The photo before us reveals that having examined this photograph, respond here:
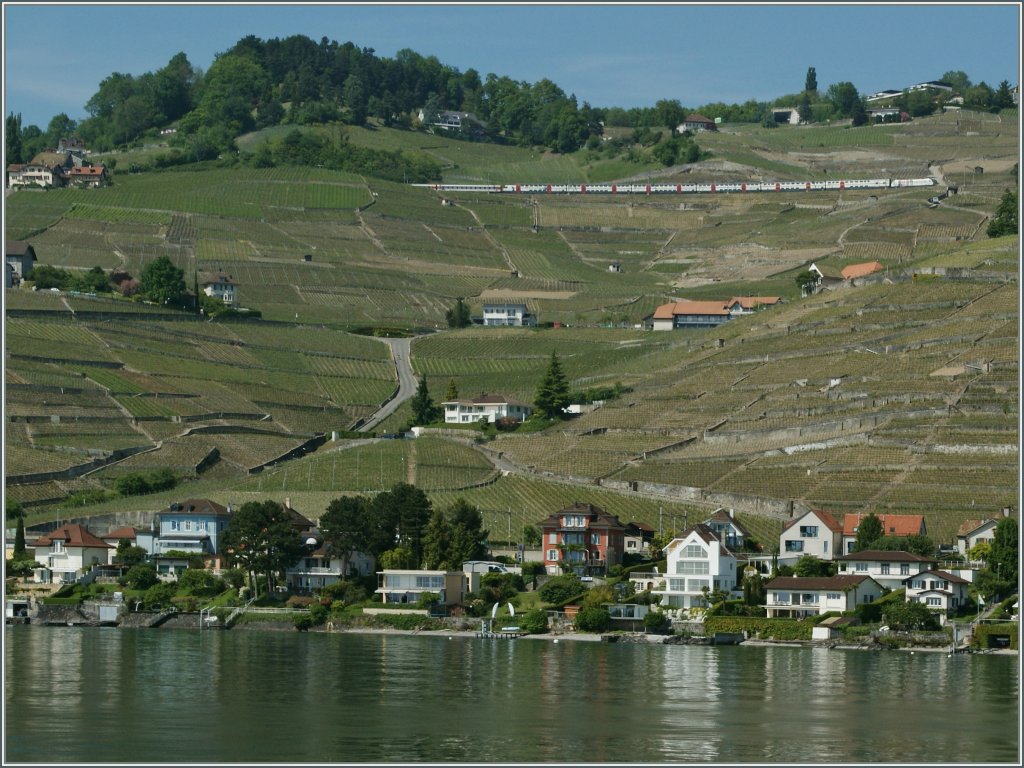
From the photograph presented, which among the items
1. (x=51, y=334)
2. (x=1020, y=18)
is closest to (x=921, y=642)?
(x=1020, y=18)

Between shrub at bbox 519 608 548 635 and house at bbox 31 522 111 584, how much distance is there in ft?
78.6

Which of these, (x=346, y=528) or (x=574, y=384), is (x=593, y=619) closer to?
(x=346, y=528)

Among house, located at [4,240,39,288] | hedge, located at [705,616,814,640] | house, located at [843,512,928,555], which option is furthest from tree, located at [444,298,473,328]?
hedge, located at [705,616,814,640]

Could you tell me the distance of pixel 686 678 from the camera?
6550cm

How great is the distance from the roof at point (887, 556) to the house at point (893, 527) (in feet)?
14.7

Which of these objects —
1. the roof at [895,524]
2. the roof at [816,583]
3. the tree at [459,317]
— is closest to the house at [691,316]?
the tree at [459,317]

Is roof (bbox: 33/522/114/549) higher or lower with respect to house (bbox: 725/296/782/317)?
lower

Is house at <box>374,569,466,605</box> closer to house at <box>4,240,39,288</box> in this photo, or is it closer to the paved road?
the paved road

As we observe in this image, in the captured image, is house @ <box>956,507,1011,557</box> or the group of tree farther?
the group of tree

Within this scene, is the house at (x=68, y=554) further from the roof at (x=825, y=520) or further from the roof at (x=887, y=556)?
the roof at (x=887, y=556)

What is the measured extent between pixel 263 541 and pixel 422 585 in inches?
310

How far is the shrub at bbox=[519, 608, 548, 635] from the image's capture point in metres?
84.8

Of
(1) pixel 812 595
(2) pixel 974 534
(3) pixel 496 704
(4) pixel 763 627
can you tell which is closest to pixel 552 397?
(2) pixel 974 534

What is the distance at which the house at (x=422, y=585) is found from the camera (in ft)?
294
